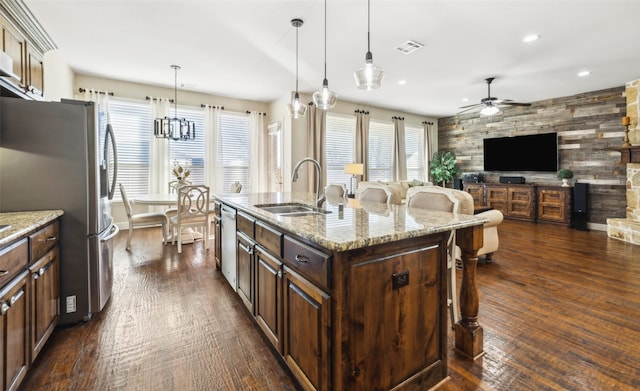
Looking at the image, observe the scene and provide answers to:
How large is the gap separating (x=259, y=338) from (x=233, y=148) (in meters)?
5.24

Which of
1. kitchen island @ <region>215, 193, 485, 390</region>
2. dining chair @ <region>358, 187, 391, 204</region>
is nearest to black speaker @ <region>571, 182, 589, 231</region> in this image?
dining chair @ <region>358, 187, 391, 204</region>

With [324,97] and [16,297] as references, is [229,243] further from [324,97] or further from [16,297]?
[324,97]

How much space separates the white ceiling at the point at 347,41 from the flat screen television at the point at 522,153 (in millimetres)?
1276

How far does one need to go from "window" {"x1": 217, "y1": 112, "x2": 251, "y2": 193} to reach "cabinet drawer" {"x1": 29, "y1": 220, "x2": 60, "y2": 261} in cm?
457

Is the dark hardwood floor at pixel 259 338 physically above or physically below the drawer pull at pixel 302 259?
below

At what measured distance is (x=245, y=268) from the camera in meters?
2.32

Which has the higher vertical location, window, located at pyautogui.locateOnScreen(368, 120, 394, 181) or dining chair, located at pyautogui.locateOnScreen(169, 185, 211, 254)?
window, located at pyautogui.locateOnScreen(368, 120, 394, 181)

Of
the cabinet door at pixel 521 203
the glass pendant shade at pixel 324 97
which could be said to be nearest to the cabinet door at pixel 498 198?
the cabinet door at pixel 521 203

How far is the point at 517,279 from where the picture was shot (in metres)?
3.18

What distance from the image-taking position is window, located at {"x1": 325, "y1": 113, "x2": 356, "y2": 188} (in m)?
7.08

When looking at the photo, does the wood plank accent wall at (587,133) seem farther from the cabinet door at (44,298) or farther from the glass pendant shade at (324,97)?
the cabinet door at (44,298)

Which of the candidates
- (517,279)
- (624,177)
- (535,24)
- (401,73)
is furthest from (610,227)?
(401,73)

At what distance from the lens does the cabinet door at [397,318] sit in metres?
1.30

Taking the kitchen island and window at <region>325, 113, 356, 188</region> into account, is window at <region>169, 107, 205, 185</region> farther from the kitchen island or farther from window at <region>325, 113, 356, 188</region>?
the kitchen island
